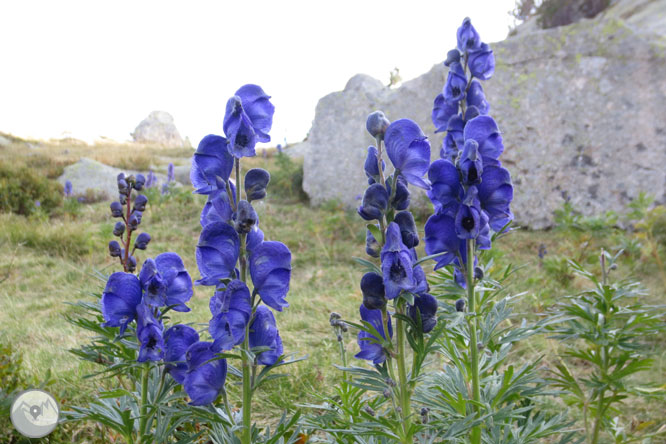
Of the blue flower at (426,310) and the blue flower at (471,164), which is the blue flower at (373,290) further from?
the blue flower at (471,164)

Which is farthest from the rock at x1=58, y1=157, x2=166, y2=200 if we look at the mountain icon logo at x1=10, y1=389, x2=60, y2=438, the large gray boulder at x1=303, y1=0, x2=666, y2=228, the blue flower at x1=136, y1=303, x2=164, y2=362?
the blue flower at x1=136, y1=303, x2=164, y2=362

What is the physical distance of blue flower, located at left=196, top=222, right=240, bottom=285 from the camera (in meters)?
1.14

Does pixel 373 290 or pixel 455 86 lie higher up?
pixel 455 86

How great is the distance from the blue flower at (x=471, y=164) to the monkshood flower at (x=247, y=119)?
1.89 feet

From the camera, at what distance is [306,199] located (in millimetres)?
9500

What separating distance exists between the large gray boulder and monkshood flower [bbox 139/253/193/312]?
5925 mm

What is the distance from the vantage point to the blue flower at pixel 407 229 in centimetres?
121

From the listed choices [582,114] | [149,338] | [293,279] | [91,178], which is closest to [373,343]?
[149,338]

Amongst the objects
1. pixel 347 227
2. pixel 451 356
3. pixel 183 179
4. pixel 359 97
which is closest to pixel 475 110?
pixel 451 356

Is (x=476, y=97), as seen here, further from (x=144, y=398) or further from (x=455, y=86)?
(x=144, y=398)

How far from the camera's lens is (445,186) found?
4.40 ft

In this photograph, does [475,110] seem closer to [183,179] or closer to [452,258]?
[452,258]

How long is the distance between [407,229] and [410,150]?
216 millimetres

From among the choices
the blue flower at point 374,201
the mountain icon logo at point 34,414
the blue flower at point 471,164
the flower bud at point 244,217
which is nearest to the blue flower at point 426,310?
the blue flower at point 374,201
